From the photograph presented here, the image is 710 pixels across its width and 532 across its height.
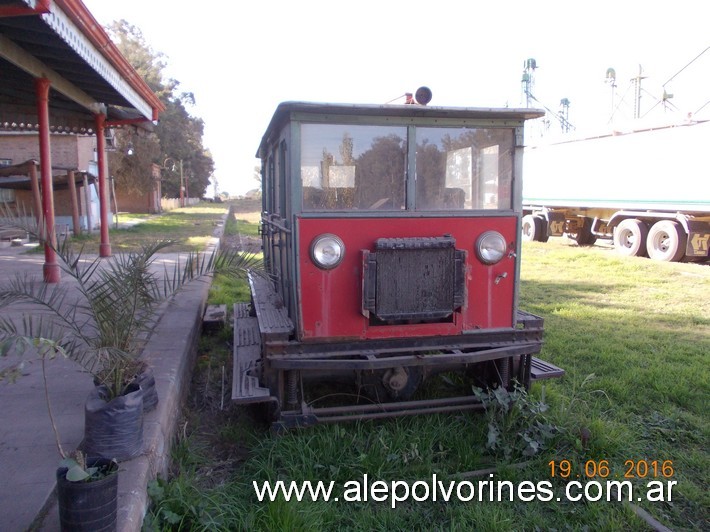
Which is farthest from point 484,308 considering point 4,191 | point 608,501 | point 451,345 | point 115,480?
point 4,191

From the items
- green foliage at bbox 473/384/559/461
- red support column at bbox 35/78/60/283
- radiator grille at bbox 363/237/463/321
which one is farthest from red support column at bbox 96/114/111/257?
green foliage at bbox 473/384/559/461

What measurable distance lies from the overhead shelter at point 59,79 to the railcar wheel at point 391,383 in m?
2.47

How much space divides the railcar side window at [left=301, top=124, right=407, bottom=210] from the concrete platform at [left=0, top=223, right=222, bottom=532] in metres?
1.68

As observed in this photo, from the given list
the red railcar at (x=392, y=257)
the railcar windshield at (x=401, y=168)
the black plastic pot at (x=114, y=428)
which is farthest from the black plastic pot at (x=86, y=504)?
the railcar windshield at (x=401, y=168)

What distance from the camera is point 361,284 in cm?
404

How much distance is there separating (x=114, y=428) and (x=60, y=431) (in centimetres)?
74

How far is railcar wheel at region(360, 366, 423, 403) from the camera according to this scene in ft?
14.3

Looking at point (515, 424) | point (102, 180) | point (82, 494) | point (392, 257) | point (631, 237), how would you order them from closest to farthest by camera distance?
point (82, 494) < point (392, 257) < point (515, 424) < point (102, 180) < point (631, 237)

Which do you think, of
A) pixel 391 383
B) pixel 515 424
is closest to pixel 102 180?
pixel 391 383

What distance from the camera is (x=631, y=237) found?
15.5 meters

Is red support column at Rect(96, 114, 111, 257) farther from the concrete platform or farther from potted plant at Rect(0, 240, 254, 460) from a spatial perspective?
potted plant at Rect(0, 240, 254, 460)

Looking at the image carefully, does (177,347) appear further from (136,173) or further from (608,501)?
(136,173)

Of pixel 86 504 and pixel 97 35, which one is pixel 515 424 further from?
pixel 97 35

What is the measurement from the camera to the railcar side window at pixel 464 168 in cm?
427
